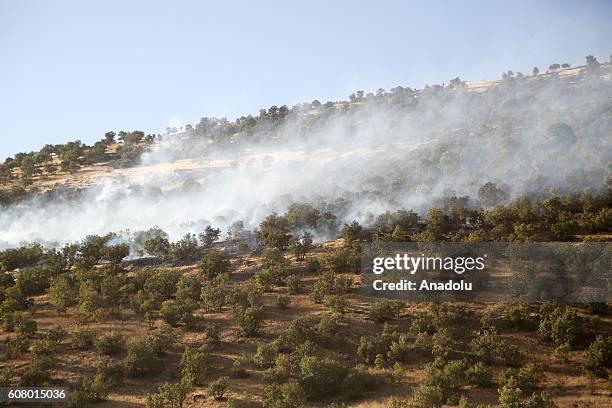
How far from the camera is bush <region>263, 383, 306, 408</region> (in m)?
22.6

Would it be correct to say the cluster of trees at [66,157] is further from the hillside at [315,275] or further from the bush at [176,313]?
the bush at [176,313]

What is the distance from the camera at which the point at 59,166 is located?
99562 mm

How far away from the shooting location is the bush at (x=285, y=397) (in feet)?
74.3

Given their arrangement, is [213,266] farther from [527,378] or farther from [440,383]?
[527,378]

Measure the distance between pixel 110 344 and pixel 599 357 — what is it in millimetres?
30956

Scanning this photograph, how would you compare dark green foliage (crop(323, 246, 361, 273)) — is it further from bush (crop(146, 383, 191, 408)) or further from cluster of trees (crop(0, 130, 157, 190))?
cluster of trees (crop(0, 130, 157, 190))

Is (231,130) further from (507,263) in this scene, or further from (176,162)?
(507,263)

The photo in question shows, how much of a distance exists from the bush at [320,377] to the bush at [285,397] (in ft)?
5.10

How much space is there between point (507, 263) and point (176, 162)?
80.3 meters

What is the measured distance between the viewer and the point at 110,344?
29.9 m

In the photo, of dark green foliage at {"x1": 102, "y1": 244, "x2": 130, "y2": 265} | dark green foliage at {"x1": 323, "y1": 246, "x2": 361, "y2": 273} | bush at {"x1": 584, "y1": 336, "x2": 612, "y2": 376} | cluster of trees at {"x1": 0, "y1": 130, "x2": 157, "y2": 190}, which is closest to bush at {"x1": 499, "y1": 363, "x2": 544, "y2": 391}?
bush at {"x1": 584, "y1": 336, "x2": 612, "y2": 376}

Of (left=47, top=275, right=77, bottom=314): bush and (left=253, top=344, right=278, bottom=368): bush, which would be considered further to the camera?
(left=47, top=275, right=77, bottom=314): bush

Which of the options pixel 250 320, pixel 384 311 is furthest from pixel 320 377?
pixel 384 311

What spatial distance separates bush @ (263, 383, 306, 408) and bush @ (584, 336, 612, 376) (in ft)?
55.6
